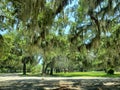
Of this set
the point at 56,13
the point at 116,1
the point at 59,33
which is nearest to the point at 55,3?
the point at 56,13

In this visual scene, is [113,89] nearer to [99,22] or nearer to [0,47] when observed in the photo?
[99,22]

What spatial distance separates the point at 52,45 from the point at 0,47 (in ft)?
24.4

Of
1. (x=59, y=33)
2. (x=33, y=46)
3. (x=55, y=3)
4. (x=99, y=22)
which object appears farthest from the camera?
(x=59, y=33)

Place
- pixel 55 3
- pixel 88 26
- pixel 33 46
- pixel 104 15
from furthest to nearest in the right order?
pixel 33 46 → pixel 88 26 → pixel 104 15 → pixel 55 3

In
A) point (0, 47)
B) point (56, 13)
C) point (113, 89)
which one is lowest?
point (113, 89)

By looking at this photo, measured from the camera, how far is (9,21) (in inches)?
619

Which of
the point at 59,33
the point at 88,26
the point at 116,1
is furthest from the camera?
the point at 59,33

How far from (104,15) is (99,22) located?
1039mm

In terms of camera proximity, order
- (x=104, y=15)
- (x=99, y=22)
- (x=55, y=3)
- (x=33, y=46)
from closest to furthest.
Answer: (x=55, y=3) → (x=104, y=15) → (x=99, y=22) → (x=33, y=46)

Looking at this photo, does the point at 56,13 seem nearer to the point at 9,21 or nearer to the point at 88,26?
the point at 9,21

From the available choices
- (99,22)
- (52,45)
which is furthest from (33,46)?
(99,22)

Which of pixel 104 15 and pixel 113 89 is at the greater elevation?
pixel 104 15

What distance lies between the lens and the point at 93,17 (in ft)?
51.8

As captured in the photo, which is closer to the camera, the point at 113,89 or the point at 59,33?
the point at 113,89
